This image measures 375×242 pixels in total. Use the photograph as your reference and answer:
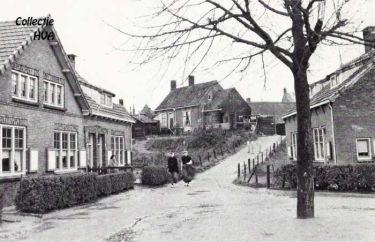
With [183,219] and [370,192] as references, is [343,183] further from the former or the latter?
[183,219]

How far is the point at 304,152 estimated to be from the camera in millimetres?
10086

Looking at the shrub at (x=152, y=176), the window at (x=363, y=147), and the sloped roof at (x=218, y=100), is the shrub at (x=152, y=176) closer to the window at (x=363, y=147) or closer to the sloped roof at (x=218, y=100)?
the window at (x=363, y=147)

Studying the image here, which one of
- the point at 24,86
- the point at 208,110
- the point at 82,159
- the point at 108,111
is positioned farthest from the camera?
the point at 208,110

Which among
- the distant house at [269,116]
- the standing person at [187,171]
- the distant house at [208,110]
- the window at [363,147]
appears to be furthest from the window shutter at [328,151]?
the distant house at [208,110]

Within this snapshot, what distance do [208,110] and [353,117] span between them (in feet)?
118

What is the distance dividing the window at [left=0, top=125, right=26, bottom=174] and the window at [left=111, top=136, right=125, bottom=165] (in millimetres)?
10544

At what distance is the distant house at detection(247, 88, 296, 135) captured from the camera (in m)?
58.8

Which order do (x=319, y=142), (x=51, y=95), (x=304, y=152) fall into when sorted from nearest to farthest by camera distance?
(x=304, y=152) → (x=51, y=95) → (x=319, y=142)

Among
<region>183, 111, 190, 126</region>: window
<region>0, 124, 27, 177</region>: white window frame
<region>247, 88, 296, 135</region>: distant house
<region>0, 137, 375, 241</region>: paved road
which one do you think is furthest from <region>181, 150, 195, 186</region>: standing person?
<region>183, 111, 190, 126</region>: window

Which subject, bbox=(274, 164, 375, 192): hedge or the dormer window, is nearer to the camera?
bbox=(274, 164, 375, 192): hedge

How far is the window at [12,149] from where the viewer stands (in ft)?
51.8

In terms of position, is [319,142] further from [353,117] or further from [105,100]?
[105,100]

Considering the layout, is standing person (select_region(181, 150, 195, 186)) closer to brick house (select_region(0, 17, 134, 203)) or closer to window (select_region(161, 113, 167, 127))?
brick house (select_region(0, 17, 134, 203))

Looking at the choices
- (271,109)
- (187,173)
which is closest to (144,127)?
(271,109)
